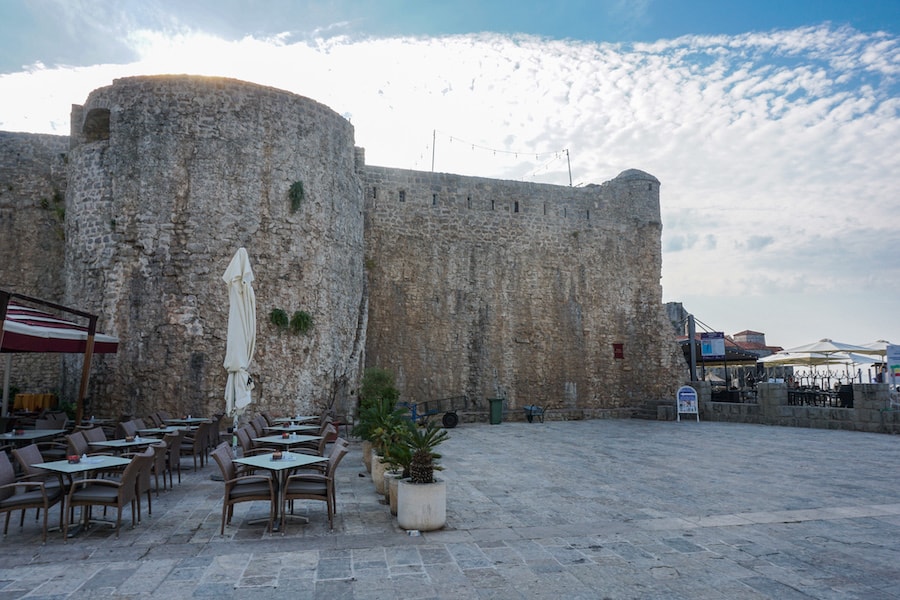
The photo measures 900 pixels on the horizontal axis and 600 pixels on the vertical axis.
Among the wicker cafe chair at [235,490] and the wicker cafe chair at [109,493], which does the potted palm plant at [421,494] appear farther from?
the wicker cafe chair at [109,493]

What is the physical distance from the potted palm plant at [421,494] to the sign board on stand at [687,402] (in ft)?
51.2

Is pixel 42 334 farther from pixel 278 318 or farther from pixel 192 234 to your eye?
pixel 278 318

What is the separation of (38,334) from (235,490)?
533 centimetres

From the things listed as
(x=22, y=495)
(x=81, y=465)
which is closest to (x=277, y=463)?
(x=81, y=465)

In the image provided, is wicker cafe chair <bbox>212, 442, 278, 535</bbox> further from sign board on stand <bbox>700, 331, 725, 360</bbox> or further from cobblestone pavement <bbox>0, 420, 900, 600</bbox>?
sign board on stand <bbox>700, 331, 725, 360</bbox>

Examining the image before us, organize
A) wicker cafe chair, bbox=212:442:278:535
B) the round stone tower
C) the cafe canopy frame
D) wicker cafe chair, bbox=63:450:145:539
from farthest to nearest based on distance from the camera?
the round stone tower, the cafe canopy frame, wicker cafe chair, bbox=212:442:278:535, wicker cafe chair, bbox=63:450:145:539

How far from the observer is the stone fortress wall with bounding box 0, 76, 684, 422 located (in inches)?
540

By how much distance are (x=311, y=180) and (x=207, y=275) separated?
3.62m

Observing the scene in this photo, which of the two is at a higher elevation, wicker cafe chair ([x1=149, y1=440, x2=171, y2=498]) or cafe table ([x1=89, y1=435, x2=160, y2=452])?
cafe table ([x1=89, y1=435, x2=160, y2=452])

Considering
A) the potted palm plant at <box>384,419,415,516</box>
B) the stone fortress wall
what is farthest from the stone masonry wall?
the potted palm plant at <box>384,419,415,516</box>

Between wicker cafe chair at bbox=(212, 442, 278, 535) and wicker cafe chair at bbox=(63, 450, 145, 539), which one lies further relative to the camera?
wicker cafe chair at bbox=(212, 442, 278, 535)

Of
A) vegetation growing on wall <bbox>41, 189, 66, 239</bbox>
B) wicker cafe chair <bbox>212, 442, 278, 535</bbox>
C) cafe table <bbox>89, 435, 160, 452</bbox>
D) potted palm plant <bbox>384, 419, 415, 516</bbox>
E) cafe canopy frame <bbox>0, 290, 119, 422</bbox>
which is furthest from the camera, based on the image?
vegetation growing on wall <bbox>41, 189, 66, 239</bbox>

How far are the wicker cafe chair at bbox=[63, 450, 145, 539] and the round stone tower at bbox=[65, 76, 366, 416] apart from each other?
294 inches

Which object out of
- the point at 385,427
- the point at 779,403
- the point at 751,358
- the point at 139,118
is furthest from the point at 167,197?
the point at 751,358
